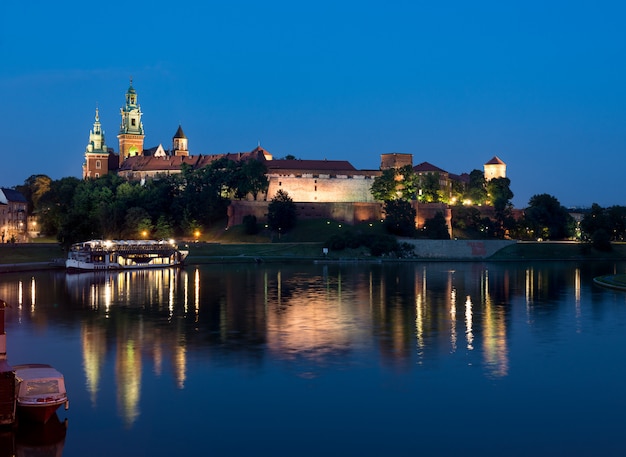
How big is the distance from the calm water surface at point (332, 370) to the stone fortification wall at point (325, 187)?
206 ft

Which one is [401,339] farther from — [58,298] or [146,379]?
[58,298]

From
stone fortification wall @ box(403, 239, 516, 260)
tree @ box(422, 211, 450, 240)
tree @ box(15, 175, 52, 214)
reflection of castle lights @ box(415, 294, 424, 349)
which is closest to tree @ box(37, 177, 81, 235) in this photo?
tree @ box(15, 175, 52, 214)

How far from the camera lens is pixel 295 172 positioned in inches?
4264

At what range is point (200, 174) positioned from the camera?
333ft

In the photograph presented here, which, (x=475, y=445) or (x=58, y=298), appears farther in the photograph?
(x=58, y=298)

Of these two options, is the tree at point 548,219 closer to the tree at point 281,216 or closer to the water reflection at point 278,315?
the tree at point 281,216

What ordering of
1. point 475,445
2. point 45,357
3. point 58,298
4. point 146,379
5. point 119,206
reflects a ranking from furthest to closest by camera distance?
1. point 119,206
2. point 58,298
3. point 45,357
4. point 146,379
5. point 475,445

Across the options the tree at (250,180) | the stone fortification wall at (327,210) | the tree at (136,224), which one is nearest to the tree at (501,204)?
the stone fortification wall at (327,210)

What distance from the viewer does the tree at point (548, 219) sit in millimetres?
100500

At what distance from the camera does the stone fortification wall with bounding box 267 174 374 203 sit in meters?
107

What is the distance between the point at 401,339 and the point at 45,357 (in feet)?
39.1

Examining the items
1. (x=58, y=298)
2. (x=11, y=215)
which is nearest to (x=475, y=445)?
(x=58, y=298)

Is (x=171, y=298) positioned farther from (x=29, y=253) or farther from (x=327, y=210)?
(x=327, y=210)

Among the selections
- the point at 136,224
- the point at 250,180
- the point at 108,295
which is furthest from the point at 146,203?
the point at 108,295
